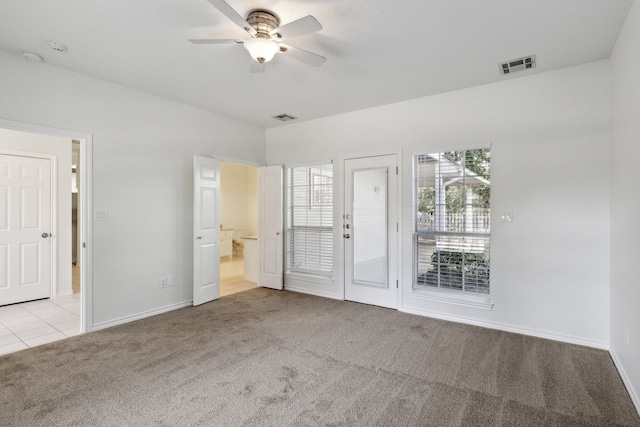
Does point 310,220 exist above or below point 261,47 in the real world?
below

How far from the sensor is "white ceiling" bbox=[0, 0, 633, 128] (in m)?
2.29

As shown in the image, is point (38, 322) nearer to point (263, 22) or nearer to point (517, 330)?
point (263, 22)

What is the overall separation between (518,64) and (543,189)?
49.3 inches

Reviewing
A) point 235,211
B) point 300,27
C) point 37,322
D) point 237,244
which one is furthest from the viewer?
point 235,211

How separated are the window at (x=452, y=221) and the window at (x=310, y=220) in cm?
134

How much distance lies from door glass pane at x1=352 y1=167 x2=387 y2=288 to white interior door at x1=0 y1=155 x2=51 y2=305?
4.41 m

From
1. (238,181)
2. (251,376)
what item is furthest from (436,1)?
(238,181)

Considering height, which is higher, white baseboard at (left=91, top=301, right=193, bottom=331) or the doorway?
the doorway

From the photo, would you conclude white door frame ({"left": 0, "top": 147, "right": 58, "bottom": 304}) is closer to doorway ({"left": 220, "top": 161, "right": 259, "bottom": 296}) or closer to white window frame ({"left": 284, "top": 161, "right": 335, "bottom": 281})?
doorway ({"left": 220, "top": 161, "right": 259, "bottom": 296})

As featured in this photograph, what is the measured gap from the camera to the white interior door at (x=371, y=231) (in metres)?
4.26

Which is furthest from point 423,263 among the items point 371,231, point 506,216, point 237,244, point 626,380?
point 237,244

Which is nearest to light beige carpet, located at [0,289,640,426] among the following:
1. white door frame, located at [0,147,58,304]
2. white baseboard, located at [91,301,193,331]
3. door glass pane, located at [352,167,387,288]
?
white baseboard, located at [91,301,193,331]

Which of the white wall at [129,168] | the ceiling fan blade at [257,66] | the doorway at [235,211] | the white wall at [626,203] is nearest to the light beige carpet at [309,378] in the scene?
the white wall at [626,203]

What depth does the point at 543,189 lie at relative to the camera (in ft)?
10.8
